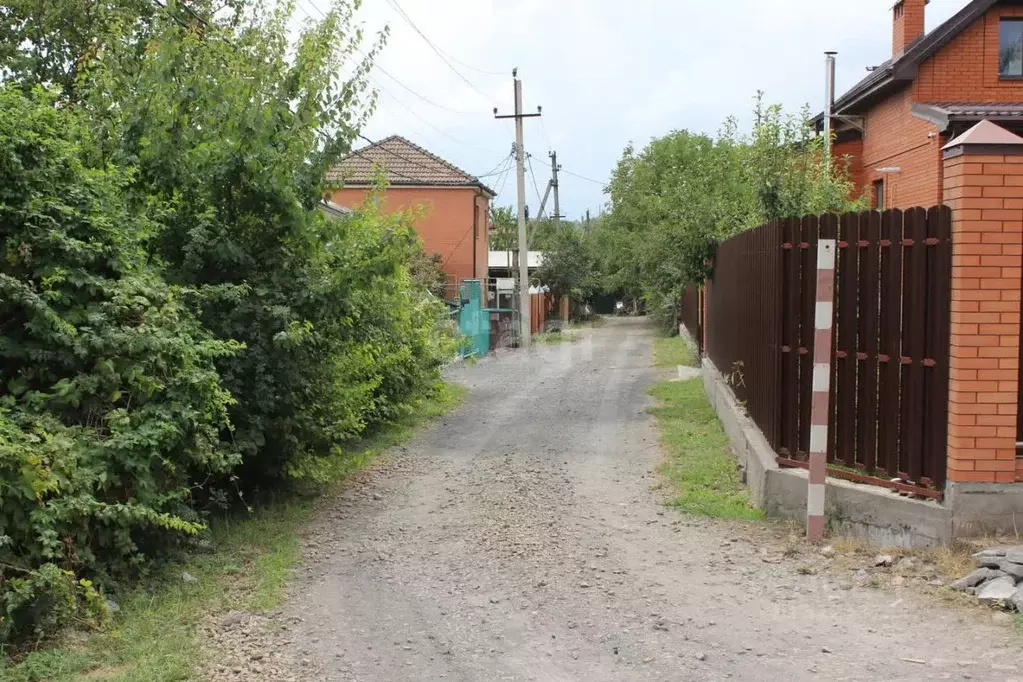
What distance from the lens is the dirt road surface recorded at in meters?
4.58

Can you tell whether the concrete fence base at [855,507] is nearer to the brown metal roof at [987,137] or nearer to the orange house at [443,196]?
the brown metal roof at [987,137]

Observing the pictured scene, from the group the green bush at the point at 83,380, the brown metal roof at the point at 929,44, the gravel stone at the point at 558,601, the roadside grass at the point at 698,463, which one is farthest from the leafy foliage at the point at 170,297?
the brown metal roof at the point at 929,44

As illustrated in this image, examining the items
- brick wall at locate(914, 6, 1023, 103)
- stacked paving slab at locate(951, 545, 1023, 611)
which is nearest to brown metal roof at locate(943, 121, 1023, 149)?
stacked paving slab at locate(951, 545, 1023, 611)

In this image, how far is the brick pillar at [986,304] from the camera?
568 centimetres

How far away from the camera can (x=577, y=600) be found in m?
5.54

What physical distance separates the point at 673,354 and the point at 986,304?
1889 centimetres

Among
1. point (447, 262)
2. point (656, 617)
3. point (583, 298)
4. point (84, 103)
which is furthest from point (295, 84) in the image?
point (583, 298)

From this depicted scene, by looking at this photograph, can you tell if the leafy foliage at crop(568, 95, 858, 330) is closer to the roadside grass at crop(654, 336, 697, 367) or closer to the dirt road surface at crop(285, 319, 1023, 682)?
the roadside grass at crop(654, 336, 697, 367)

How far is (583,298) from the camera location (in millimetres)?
52344

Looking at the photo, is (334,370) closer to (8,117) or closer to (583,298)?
(8,117)

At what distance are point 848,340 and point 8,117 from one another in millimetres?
5452

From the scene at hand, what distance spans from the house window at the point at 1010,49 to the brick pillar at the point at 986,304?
15.7 metres

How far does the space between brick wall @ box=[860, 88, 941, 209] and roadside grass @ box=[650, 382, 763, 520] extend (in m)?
6.55

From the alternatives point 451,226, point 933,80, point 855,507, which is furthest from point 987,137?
point 451,226
